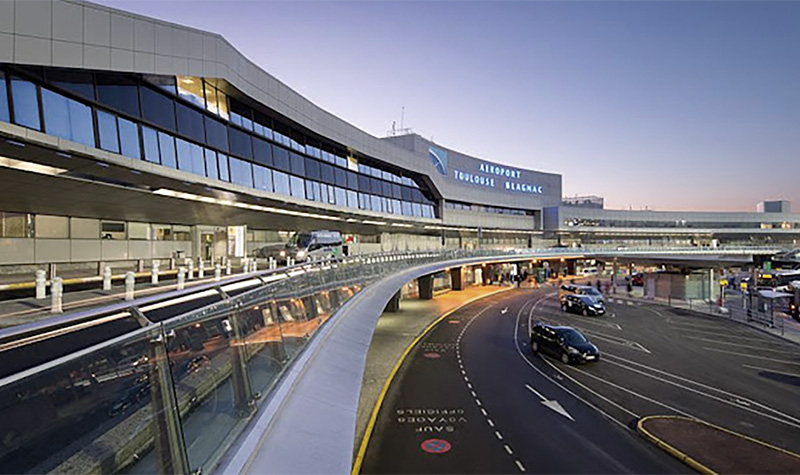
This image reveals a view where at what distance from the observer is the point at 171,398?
11.1ft

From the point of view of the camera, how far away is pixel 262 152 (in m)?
32.5

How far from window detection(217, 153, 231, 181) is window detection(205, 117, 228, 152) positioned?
22.2 inches

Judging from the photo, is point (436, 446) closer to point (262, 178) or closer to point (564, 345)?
point (564, 345)

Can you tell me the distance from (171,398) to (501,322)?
35.4m

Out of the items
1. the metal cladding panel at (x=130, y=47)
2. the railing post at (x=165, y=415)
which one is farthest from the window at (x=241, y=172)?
the railing post at (x=165, y=415)

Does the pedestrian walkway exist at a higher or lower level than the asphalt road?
lower

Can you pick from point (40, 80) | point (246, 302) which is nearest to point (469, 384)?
point (246, 302)

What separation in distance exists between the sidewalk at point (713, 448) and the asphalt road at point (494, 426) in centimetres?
50

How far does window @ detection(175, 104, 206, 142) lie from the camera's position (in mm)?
24234

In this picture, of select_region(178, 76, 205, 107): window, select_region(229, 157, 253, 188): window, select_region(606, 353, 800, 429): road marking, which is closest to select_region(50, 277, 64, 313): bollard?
select_region(178, 76, 205, 107): window

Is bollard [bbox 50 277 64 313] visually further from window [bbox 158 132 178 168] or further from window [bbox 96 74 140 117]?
window [bbox 158 132 178 168]

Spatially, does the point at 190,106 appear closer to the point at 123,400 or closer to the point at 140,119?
the point at 140,119

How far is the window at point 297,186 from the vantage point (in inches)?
1414

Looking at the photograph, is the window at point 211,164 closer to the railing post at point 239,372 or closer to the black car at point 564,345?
the black car at point 564,345
